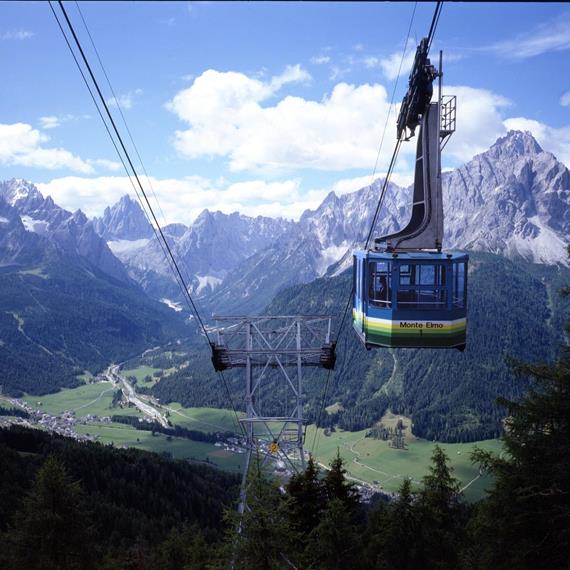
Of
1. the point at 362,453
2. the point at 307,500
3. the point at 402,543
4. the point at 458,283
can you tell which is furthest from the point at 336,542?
the point at 362,453

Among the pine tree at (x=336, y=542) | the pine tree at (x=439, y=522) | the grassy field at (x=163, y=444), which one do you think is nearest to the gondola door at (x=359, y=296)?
the pine tree at (x=336, y=542)

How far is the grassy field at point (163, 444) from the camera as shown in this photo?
165375 mm

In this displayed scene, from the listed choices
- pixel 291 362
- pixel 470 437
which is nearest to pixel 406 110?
pixel 291 362

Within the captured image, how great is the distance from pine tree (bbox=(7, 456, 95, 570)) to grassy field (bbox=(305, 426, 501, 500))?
412ft

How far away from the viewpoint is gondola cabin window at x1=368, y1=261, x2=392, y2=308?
18752 mm

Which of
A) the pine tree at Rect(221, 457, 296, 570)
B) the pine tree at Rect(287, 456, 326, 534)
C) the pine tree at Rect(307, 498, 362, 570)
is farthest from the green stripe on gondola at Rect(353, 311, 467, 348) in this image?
the pine tree at Rect(287, 456, 326, 534)

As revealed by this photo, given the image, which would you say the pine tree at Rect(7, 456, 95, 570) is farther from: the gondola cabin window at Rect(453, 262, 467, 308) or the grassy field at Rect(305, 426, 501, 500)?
the grassy field at Rect(305, 426, 501, 500)

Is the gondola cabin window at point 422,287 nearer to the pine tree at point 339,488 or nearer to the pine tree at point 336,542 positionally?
the pine tree at point 336,542

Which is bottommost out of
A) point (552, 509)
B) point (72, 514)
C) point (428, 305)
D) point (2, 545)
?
point (2, 545)

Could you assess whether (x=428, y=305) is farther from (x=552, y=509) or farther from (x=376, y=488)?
(x=376, y=488)

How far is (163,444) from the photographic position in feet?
586

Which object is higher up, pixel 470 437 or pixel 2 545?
pixel 2 545

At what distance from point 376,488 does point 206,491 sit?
166 ft

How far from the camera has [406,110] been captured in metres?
19.8
